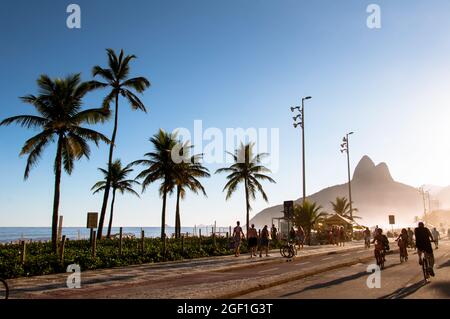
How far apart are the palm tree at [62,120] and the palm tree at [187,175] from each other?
14.8 metres

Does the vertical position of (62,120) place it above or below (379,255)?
above

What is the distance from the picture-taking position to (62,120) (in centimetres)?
2416

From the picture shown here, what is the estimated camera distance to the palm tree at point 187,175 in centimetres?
3953

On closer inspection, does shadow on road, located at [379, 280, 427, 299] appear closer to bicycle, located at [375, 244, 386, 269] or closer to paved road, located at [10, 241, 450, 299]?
paved road, located at [10, 241, 450, 299]

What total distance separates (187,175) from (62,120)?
17772 millimetres

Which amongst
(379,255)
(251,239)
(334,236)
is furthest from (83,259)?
(334,236)

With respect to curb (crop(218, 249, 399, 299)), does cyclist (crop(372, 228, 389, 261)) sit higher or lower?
higher

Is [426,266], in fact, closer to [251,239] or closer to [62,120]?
[251,239]

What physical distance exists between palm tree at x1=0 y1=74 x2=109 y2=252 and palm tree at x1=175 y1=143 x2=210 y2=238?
14759 millimetres

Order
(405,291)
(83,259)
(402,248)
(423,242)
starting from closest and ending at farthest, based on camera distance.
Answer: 1. (405,291)
2. (423,242)
3. (83,259)
4. (402,248)

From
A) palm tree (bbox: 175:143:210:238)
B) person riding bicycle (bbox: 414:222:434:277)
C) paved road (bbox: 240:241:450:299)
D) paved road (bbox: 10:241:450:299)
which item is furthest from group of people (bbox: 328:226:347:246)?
person riding bicycle (bbox: 414:222:434:277)

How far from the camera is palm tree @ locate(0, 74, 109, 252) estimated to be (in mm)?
23672
